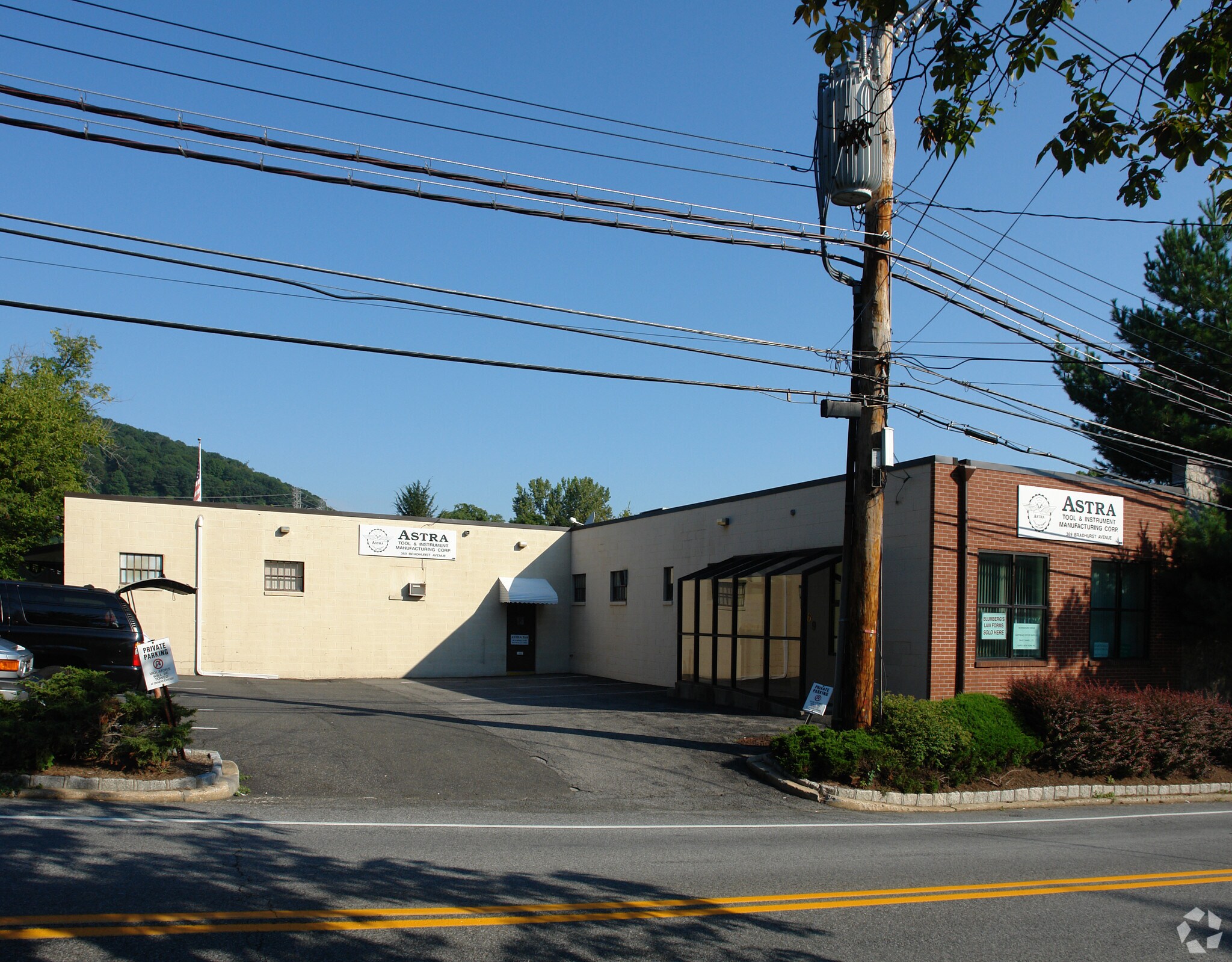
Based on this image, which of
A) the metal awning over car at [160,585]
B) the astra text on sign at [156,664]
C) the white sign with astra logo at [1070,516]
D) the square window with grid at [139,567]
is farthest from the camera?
the square window with grid at [139,567]

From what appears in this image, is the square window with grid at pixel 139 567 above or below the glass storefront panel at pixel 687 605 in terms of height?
above

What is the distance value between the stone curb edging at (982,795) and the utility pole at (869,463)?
1212mm

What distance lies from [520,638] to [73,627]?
50.9 ft

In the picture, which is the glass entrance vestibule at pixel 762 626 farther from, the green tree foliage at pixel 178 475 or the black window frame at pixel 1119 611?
the green tree foliage at pixel 178 475

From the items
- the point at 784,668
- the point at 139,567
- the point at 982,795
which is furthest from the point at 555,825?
the point at 139,567

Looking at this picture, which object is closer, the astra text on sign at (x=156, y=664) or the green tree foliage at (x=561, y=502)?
the astra text on sign at (x=156, y=664)

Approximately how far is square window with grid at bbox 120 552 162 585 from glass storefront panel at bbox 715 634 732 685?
559 inches

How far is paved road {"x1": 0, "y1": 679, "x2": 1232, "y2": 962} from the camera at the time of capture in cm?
611

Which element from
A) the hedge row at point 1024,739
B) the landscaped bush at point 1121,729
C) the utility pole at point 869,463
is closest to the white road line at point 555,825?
the hedge row at point 1024,739

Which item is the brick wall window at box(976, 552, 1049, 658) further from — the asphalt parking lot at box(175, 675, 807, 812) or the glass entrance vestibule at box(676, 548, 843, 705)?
the asphalt parking lot at box(175, 675, 807, 812)

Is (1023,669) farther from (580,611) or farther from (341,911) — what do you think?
(580,611)

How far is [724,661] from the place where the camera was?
21828 millimetres

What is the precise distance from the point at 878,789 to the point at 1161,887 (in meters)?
5.22

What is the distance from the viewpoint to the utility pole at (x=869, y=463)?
1406 cm
